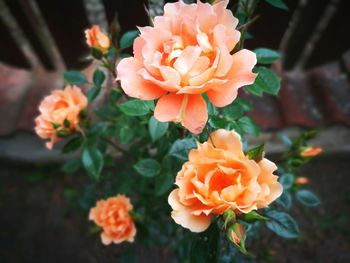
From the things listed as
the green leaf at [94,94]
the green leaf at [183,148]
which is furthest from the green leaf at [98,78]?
the green leaf at [183,148]

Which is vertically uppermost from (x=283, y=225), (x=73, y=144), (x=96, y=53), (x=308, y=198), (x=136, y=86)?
(x=136, y=86)

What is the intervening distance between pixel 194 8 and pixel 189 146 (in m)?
0.29

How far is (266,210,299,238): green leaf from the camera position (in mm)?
856

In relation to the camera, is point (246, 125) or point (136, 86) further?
point (246, 125)

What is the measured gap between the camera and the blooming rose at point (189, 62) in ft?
1.80

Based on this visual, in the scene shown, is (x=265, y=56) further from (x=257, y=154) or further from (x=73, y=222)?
(x=73, y=222)

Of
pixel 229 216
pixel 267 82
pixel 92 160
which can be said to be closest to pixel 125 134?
pixel 92 160

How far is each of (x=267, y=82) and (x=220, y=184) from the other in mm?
317

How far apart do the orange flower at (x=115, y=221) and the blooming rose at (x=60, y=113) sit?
217 mm

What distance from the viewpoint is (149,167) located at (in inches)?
38.4

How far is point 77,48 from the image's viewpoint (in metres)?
1.72

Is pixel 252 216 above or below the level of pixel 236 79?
below

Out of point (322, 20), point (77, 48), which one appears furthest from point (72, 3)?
point (322, 20)

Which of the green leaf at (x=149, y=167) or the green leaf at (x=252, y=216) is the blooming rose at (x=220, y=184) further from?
the green leaf at (x=149, y=167)
